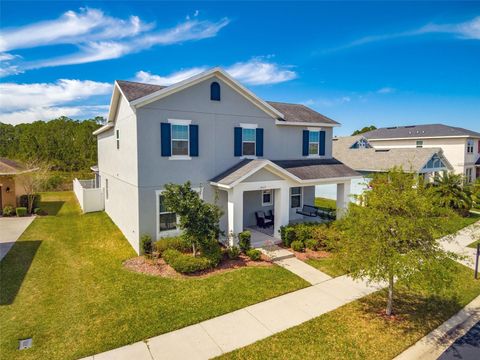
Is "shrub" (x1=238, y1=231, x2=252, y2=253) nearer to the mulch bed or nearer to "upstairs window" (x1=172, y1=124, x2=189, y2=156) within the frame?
the mulch bed

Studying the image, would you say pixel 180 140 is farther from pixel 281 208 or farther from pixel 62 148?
pixel 62 148

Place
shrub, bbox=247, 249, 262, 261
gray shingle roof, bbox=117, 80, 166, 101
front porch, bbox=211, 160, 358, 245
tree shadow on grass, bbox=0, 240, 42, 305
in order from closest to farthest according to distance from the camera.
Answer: tree shadow on grass, bbox=0, 240, 42, 305, shrub, bbox=247, 249, 262, 261, gray shingle roof, bbox=117, 80, 166, 101, front porch, bbox=211, 160, 358, 245

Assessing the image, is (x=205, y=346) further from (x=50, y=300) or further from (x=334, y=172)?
(x=334, y=172)

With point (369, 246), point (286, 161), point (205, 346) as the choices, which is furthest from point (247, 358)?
point (286, 161)

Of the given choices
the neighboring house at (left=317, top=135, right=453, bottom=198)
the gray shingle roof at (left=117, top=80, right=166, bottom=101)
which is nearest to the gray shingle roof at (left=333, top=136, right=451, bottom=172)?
the neighboring house at (left=317, top=135, right=453, bottom=198)

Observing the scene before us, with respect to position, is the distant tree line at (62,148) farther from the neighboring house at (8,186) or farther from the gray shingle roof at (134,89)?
the gray shingle roof at (134,89)

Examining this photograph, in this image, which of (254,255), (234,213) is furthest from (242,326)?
(234,213)

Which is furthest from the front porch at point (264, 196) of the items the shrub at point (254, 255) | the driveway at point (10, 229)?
the driveway at point (10, 229)
